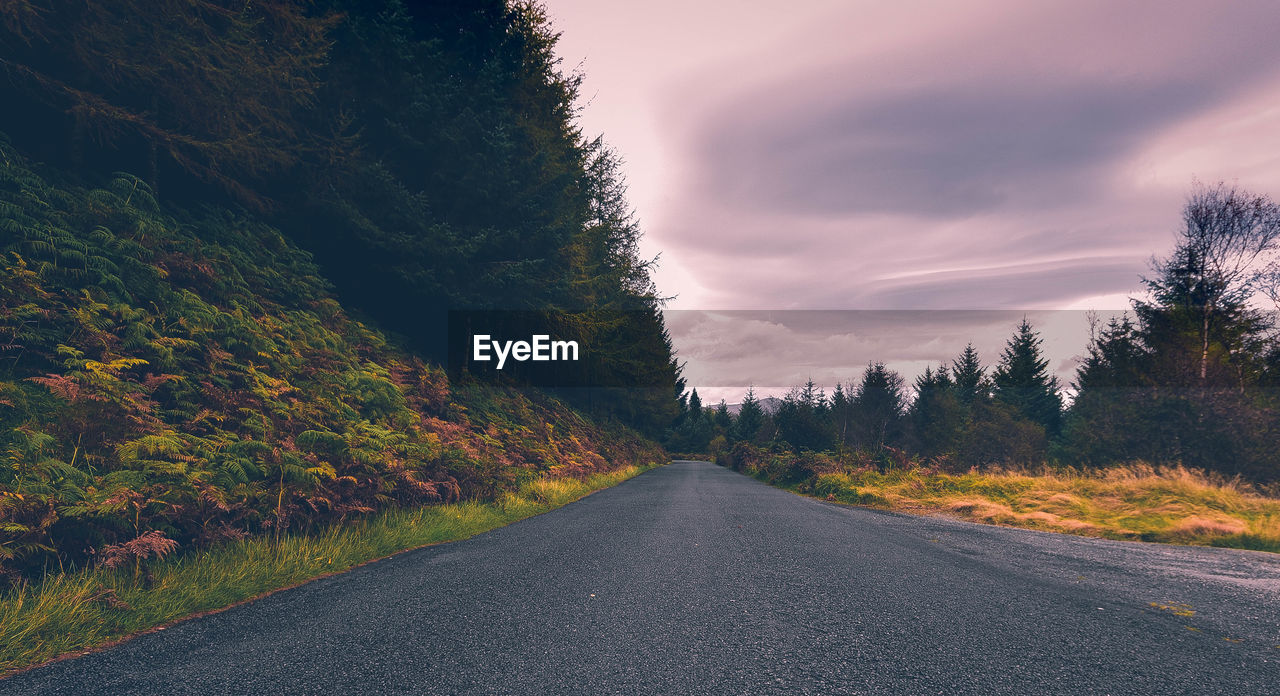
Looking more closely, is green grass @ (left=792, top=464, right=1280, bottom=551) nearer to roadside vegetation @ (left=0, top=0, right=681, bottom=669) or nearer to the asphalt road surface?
the asphalt road surface

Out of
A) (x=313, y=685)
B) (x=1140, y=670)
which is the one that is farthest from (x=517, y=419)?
(x=1140, y=670)

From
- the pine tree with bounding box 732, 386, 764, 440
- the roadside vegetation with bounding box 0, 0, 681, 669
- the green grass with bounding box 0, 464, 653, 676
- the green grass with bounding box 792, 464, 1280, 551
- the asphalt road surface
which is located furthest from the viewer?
the pine tree with bounding box 732, 386, 764, 440

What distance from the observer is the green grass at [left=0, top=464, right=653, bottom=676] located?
10.6ft

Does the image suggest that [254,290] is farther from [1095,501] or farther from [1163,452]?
[1163,452]

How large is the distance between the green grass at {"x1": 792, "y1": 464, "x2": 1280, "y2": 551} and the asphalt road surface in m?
3.20

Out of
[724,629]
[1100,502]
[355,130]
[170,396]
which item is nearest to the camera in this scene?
[724,629]

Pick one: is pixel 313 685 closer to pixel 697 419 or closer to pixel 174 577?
pixel 174 577

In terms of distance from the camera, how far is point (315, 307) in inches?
461

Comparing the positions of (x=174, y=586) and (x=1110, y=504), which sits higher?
(x=174, y=586)

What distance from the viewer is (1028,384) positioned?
49781 millimetres

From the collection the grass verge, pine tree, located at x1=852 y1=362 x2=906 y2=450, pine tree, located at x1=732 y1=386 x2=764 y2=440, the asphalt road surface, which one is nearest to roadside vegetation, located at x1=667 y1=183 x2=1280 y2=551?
the grass verge

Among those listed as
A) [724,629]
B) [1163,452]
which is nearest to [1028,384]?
[1163,452]

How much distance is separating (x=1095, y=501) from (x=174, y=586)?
17.3m

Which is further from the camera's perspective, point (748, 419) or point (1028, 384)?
point (748, 419)
